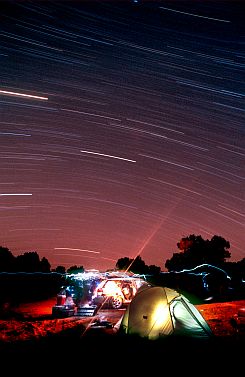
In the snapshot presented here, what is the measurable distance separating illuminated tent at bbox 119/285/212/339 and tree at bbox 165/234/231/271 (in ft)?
137

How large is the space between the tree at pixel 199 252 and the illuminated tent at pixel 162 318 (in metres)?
41.8

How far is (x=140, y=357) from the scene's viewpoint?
7852 mm

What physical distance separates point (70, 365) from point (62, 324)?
20.2ft

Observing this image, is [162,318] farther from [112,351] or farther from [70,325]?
[70,325]

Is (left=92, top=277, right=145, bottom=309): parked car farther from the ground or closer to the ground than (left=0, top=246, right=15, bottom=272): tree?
closer to the ground

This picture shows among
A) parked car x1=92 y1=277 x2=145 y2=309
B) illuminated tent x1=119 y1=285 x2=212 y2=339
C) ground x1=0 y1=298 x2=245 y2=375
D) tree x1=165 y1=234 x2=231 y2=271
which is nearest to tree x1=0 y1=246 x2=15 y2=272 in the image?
tree x1=165 y1=234 x2=231 y2=271

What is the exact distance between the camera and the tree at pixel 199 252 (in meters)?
51.3

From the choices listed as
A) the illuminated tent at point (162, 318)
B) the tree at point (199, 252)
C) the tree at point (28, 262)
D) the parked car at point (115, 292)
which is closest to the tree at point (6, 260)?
the tree at point (28, 262)

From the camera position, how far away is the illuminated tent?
8.62m

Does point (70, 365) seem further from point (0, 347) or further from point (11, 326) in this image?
point (11, 326)

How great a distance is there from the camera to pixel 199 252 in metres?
52.9

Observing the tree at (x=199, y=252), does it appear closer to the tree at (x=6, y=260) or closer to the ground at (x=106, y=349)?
the tree at (x=6, y=260)

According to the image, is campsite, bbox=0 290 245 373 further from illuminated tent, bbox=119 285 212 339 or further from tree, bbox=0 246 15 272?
tree, bbox=0 246 15 272

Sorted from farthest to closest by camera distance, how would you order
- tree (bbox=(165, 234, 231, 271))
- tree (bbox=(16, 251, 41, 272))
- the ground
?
tree (bbox=(16, 251, 41, 272))
tree (bbox=(165, 234, 231, 271))
the ground
